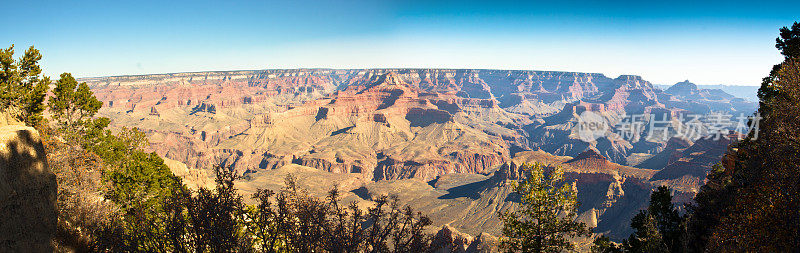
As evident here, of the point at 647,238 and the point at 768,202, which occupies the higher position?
the point at 768,202

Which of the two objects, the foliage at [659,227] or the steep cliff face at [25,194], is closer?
the steep cliff face at [25,194]

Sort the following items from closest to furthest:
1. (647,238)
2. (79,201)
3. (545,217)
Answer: (545,217)
(79,201)
(647,238)

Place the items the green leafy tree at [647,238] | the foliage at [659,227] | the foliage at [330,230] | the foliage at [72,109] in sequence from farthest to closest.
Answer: the foliage at [72,109]
the foliage at [659,227]
the green leafy tree at [647,238]
the foliage at [330,230]

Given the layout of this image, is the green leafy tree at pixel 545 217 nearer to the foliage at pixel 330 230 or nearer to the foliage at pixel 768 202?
the foliage at pixel 330 230

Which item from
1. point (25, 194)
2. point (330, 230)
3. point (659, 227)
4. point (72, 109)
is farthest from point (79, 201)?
point (659, 227)

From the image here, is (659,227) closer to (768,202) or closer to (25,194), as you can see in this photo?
(768,202)

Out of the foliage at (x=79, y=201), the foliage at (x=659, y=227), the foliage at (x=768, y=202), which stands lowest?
the foliage at (x=659, y=227)

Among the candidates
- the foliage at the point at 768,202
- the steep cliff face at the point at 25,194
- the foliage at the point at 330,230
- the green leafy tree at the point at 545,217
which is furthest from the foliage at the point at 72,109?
the foliage at the point at 768,202
